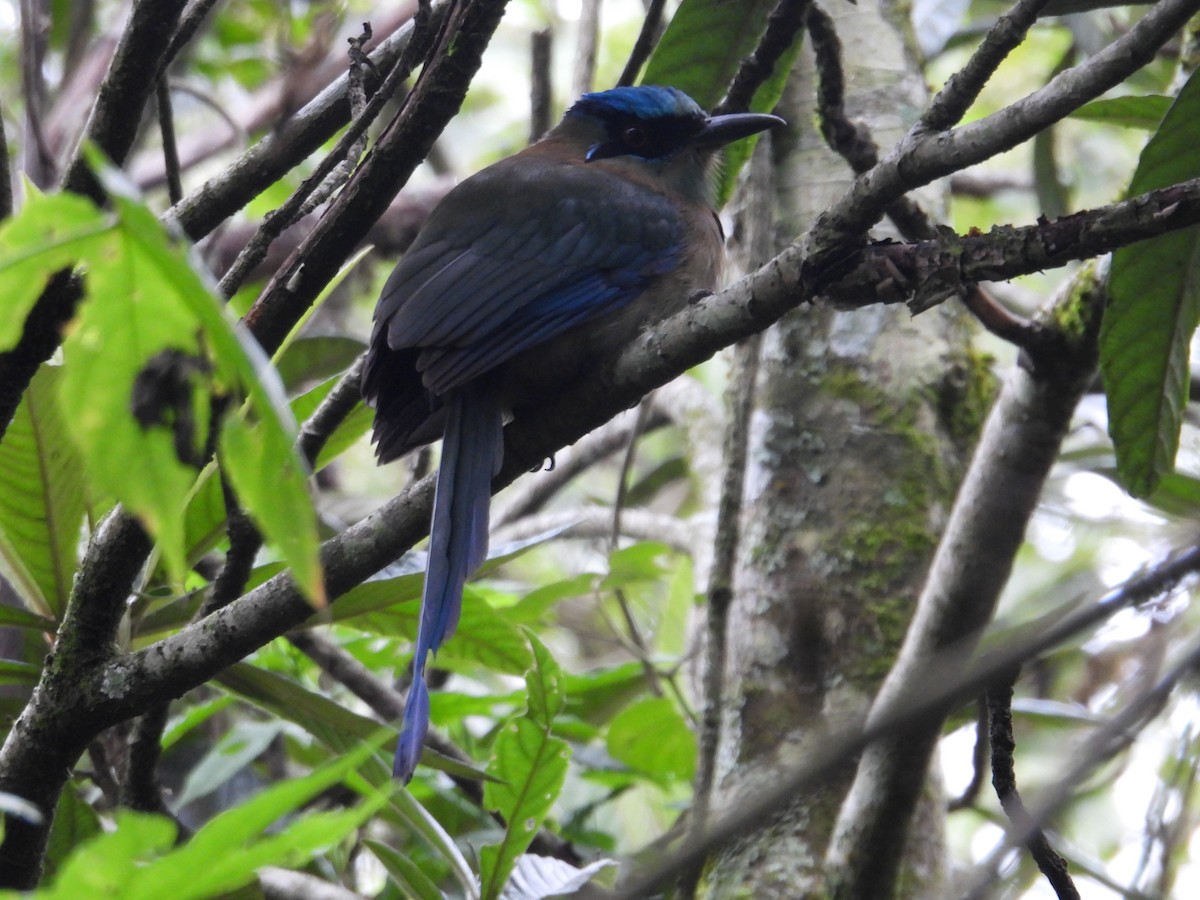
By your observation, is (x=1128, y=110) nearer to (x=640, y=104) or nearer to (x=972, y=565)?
(x=972, y=565)

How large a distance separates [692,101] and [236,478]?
8.36 feet

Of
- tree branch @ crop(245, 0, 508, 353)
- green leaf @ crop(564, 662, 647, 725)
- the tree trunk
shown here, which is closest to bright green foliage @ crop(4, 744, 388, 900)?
tree branch @ crop(245, 0, 508, 353)

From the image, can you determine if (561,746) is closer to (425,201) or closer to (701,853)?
(701,853)

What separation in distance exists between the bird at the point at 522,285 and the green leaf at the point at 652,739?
34.5 inches

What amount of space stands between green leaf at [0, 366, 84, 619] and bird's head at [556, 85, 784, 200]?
1.73 m

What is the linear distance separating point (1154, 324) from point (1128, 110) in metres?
0.62

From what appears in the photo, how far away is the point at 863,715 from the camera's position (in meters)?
2.95

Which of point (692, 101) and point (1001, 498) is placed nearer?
point (1001, 498)

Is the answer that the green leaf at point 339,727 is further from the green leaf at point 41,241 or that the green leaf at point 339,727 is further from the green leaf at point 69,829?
the green leaf at point 41,241

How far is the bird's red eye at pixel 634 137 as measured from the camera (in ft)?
12.4

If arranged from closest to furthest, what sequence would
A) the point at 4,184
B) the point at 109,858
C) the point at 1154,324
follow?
the point at 109,858 < the point at 4,184 < the point at 1154,324

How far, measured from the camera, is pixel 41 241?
984mm

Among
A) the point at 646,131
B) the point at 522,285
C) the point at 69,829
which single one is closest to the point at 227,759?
the point at 69,829

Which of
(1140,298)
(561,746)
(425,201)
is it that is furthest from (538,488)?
(1140,298)
